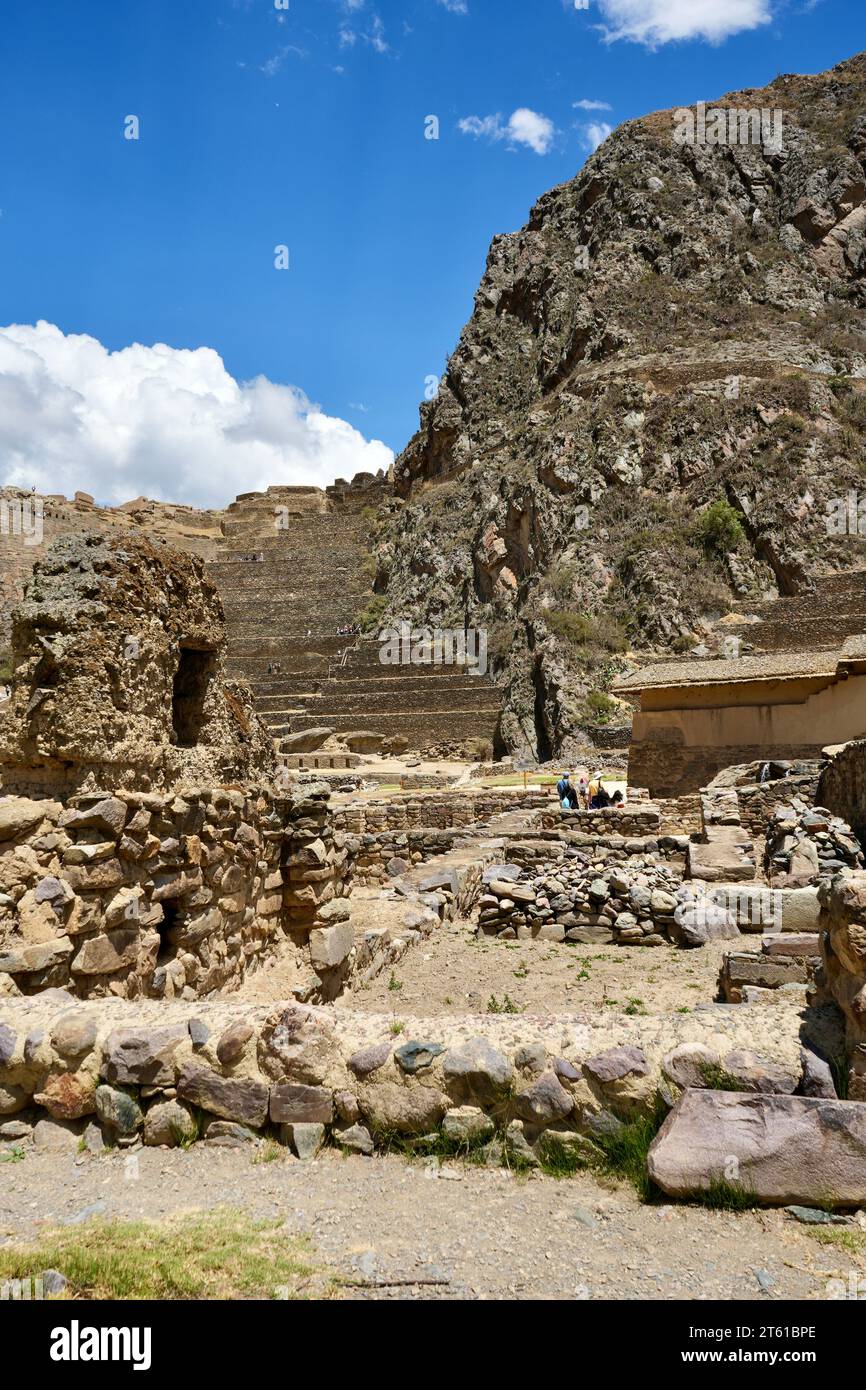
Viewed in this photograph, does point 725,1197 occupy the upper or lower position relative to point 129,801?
lower

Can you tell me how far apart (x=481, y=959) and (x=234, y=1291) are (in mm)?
6175

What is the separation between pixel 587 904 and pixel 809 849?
278cm

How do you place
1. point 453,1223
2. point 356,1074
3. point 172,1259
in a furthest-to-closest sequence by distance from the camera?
point 356,1074
point 453,1223
point 172,1259

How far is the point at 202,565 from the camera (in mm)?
6922

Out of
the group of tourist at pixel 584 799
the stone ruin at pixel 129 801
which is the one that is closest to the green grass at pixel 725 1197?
the stone ruin at pixel 129 801

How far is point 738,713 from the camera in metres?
18.3

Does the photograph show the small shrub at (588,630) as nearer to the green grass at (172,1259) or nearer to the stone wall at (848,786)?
the stone wall at (848,786)

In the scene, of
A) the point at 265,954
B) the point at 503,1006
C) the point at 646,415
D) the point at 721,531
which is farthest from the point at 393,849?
the point at 646,415

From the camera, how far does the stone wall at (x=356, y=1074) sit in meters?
3.27

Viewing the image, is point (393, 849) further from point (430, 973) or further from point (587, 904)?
point (430, 973)

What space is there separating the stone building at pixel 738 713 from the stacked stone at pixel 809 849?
23.4ft

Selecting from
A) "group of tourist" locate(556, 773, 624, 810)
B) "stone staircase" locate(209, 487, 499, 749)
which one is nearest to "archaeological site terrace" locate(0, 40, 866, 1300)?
"group of tourist" locate(556, 773, 624, 810)

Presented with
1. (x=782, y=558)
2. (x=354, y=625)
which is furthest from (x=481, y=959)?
(x=354, y=625)

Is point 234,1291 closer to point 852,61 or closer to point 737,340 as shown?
point 737,340
